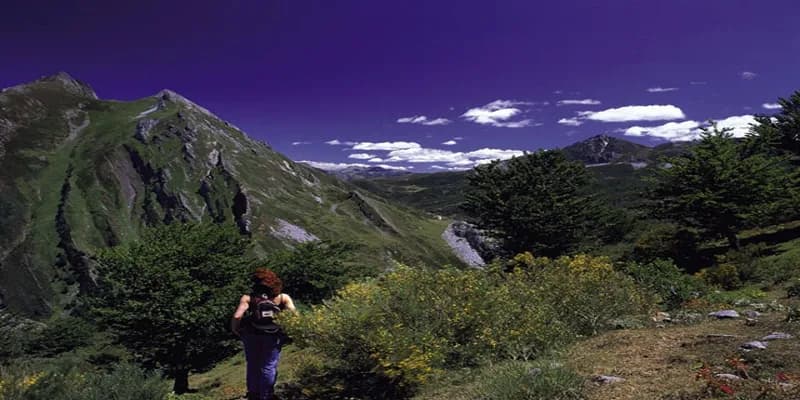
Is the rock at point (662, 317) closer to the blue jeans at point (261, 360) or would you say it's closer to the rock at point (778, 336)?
the rock at point (778, 336)

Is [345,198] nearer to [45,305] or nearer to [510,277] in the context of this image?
[45,305]

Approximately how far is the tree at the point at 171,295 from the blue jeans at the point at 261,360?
50.3 feet

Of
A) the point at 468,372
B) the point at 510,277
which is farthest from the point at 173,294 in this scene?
the point at 468,372

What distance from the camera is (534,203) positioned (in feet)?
90.9

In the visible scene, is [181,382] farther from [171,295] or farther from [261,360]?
[261,360]

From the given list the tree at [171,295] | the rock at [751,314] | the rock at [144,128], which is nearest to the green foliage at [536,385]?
the rock at [751,314]

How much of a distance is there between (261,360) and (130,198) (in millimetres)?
162524

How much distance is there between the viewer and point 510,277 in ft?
38.9

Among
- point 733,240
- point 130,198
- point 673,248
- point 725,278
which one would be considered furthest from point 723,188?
point 130,198

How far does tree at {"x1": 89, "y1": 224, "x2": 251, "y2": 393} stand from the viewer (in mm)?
19562

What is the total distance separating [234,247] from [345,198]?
151101mm

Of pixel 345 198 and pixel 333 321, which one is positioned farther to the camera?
pixel 345 198

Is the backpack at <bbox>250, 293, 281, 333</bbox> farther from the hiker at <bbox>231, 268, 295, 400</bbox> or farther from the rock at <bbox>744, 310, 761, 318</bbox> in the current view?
the rock at <bbox>744, 310, 761, 318</bbox>

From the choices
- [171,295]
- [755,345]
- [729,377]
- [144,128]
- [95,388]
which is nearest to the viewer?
[729,377]
